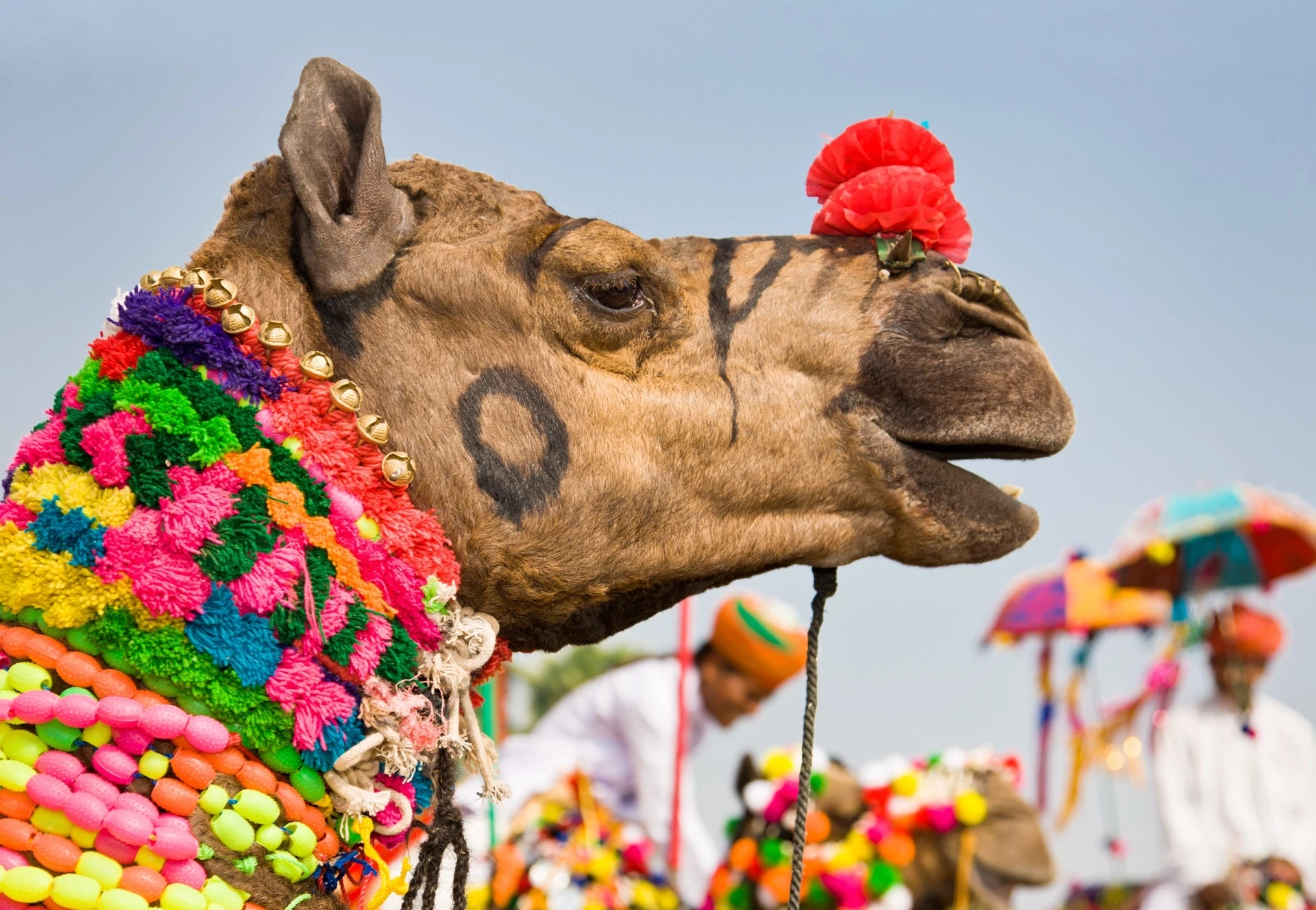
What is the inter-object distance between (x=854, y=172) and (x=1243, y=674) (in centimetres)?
905

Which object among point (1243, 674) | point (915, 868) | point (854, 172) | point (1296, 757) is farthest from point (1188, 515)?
point (854, 172)

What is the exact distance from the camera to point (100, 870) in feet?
7.27

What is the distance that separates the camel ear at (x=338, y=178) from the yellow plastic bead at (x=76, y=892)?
126cm

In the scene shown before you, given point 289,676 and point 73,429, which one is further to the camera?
point 73,429

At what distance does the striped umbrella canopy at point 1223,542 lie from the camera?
1122cm

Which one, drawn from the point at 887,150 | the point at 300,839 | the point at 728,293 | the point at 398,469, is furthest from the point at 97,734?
the point at 887,150

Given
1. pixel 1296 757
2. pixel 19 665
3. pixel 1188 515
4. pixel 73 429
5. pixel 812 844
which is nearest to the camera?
pixel 19 665

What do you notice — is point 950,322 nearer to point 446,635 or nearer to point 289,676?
point 446,635

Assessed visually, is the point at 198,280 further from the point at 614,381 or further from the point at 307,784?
the point at 307,784

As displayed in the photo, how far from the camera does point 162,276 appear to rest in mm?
2637

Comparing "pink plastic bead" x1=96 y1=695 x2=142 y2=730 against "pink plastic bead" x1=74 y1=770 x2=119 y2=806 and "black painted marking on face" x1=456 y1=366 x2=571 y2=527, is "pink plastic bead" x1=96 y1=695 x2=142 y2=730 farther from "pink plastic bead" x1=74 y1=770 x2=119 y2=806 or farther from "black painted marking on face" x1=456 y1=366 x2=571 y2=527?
"black painted marking on face" x1=456 y1=366 x2=571 y2=527

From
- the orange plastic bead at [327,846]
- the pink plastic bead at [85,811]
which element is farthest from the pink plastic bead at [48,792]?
the orange plastic bead at [327,846]

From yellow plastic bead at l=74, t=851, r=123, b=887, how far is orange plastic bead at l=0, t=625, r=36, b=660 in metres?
0.37

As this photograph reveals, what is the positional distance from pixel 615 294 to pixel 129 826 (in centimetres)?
145
